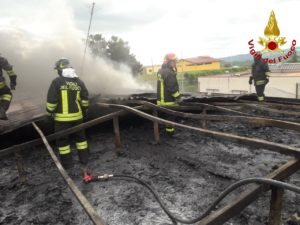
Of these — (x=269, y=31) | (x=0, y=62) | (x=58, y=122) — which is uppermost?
(x=269, y=31)

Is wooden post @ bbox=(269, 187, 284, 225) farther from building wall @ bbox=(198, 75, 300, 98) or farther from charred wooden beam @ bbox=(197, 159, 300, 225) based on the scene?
building wall @ bbox=(198, 75, 300, 98)

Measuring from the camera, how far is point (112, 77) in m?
11.1

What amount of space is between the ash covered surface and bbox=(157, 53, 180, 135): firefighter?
719mm

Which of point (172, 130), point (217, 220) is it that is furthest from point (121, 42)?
point (217, 220)

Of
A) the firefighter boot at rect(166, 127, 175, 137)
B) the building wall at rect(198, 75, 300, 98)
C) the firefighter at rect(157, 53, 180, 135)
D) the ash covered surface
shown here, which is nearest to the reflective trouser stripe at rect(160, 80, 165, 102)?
the firefighter at rect(157, 53, 180, 135)

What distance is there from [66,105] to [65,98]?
0.39 ft

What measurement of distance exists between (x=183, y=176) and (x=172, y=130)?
1.93 meters

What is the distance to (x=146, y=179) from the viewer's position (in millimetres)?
4129

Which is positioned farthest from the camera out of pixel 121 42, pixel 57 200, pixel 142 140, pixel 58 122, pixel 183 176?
pixel 121 42

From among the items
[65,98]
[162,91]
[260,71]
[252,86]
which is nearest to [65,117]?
[65,98]

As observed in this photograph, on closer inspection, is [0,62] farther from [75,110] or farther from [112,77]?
[112,77]

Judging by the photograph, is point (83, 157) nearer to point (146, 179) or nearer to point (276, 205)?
point (146, 179)

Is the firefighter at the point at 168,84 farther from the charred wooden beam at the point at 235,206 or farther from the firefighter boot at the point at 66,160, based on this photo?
the charred wooden beam at the point at 235,206

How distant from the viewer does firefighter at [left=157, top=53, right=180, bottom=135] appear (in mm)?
5980
